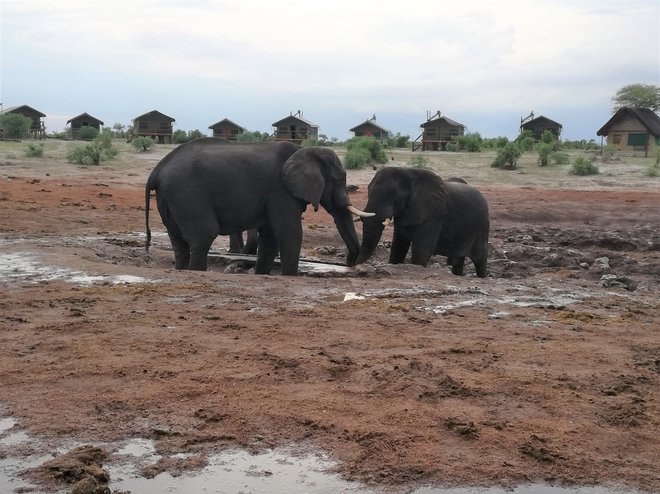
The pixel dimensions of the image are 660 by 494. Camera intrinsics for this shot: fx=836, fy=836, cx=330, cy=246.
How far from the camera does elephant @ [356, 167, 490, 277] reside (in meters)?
12.6

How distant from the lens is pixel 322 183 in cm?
1195

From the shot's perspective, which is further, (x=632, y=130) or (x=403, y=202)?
(x=632, y=130)

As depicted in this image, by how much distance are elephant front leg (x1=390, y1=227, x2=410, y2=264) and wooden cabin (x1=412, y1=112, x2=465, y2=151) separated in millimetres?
40927

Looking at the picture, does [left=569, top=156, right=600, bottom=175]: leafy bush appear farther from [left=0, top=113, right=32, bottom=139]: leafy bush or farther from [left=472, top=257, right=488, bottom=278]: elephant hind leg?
[left=0, top=113, right=32, bottom=139]: leafy bush

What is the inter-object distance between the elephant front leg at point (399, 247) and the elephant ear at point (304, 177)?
1.84 m

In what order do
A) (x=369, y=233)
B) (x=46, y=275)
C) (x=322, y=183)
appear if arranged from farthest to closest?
(x=369, y=233)
(x=322, y=183)
(x=46, y=275)

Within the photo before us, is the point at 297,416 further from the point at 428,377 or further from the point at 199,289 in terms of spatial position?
the point at 199,289

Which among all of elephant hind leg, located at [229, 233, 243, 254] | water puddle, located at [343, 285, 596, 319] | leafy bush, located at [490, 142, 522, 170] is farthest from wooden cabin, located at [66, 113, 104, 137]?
water puddle, located at [343, 285, 596, 319]

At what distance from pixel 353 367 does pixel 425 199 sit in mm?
6529

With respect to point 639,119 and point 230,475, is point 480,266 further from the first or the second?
point 639,119

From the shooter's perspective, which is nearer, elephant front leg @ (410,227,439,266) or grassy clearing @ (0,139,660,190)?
elephant front leg @ (410,227,439,266)

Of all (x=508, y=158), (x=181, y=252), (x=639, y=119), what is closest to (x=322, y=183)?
(x=181, y=252)

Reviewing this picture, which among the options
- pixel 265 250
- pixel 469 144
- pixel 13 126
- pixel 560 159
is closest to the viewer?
pixel 265 250

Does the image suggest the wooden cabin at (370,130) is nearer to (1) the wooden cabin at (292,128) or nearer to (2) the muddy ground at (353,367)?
(1) the wooden cabin at (292,128)
